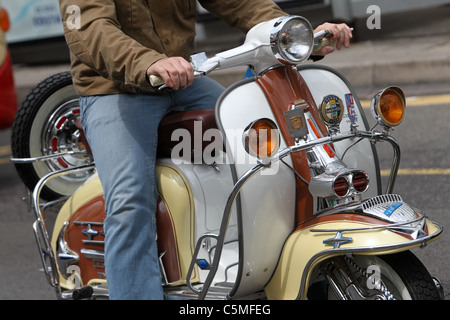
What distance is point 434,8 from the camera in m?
10.8

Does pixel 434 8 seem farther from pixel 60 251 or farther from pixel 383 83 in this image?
pixel 60 251

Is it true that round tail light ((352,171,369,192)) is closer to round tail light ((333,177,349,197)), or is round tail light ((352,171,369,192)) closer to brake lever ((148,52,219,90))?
round tail light ((333,177,349,197))

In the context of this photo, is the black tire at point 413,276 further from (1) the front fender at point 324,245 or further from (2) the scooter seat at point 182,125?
(2) the scooter seat at point 182,125

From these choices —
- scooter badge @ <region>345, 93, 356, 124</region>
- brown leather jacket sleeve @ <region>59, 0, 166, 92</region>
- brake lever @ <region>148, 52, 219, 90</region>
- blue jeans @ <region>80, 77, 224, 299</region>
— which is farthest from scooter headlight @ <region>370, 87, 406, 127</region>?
blue jeans @ <region>80, 77, 224, 299</region>

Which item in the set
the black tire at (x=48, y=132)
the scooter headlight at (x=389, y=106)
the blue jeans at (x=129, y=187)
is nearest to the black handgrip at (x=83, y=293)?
the blue jeans at (x=129, y=187)

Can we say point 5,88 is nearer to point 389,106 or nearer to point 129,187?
point 129,187

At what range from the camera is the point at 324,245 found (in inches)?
106

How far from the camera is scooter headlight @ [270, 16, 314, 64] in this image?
2824mm

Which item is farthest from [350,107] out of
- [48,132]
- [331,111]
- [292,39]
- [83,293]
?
[48,132]

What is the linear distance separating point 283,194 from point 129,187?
588 mm

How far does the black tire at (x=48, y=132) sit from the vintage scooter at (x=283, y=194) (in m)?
0.64

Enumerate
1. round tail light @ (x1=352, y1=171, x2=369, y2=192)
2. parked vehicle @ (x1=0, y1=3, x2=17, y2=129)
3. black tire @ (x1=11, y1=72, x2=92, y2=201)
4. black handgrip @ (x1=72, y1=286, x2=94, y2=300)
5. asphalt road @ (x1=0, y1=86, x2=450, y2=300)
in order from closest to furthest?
1. round tail light @ (x1=352, y1=171, x2=369, y2=192)
2. black handgrip @ (x1=72, y1=286, x2=94, y2=300)
3. black tire @ (x1=11, y1=72, x2=92, y2=201)
4. asphalt road @ (x1=0, y1=86, x2=450, y2=300)
5. parked vehicle @ (x1=0, y1=3, x2=17, y2=129)
